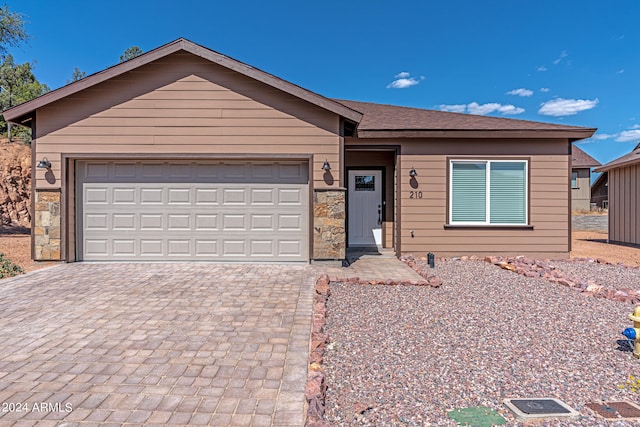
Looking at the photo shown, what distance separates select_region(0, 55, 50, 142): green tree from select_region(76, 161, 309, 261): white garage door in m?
22.0

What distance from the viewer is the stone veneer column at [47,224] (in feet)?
23.2

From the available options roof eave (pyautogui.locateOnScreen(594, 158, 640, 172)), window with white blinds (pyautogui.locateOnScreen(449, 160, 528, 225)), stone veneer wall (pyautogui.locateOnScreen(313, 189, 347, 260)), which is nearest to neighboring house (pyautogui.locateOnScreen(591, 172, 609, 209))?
roof eave (pyautogui.locateOnScreen(594, 158, 640, 172))

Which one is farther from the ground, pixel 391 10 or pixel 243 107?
pixel 391 10

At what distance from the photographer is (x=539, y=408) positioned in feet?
7.52

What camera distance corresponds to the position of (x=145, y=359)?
3014mm

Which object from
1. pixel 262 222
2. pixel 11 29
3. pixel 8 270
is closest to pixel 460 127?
pixel 262 222

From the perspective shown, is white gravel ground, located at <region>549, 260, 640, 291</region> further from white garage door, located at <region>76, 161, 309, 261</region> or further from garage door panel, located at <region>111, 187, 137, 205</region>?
garage door panel, located at <region>111, 187, 137, 205</region>

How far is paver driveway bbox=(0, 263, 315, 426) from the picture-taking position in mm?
2299

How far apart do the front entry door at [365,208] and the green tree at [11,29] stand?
543 inches

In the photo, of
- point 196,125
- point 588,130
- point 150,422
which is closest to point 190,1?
point 196,125

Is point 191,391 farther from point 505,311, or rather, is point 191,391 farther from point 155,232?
point 155,232

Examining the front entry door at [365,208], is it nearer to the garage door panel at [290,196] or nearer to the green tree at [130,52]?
the garage door panel at [290,196]

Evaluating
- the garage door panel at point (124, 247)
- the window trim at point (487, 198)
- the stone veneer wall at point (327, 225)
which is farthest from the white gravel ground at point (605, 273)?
the garage door panel at point (124, 247)

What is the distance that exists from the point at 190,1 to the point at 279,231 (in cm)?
891
